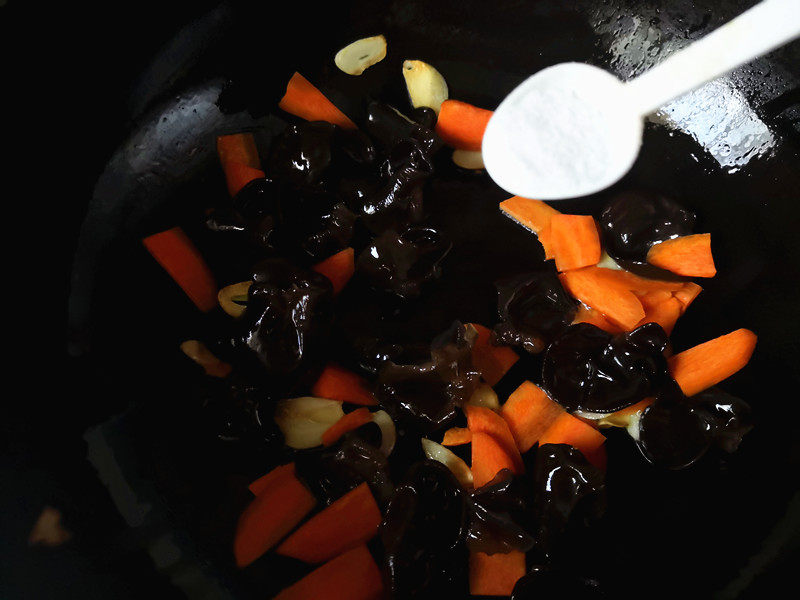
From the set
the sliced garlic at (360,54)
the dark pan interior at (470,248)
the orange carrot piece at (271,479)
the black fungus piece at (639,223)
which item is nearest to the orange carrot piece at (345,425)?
the orange carrot piece at (271,479)

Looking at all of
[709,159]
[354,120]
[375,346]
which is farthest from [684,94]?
[375,346]

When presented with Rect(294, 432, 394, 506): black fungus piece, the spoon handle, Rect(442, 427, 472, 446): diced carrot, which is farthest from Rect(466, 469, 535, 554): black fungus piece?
the spoon handle

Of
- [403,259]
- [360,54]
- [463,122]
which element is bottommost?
[403,259]

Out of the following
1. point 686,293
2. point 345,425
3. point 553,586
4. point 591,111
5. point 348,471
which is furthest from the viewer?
point 591,111

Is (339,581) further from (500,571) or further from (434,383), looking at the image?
(434,383)

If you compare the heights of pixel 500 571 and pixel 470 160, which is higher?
pixel 470 160

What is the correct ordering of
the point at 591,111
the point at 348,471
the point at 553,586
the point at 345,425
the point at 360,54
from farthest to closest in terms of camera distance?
the point at 360,54, the point at 591,111, the point at 345,425, the point at 348,471, the point at 553,586

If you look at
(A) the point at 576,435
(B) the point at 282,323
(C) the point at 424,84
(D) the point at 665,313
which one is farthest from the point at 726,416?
(C) the point at 424,84

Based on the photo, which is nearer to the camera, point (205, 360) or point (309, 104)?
point (205, 360)
